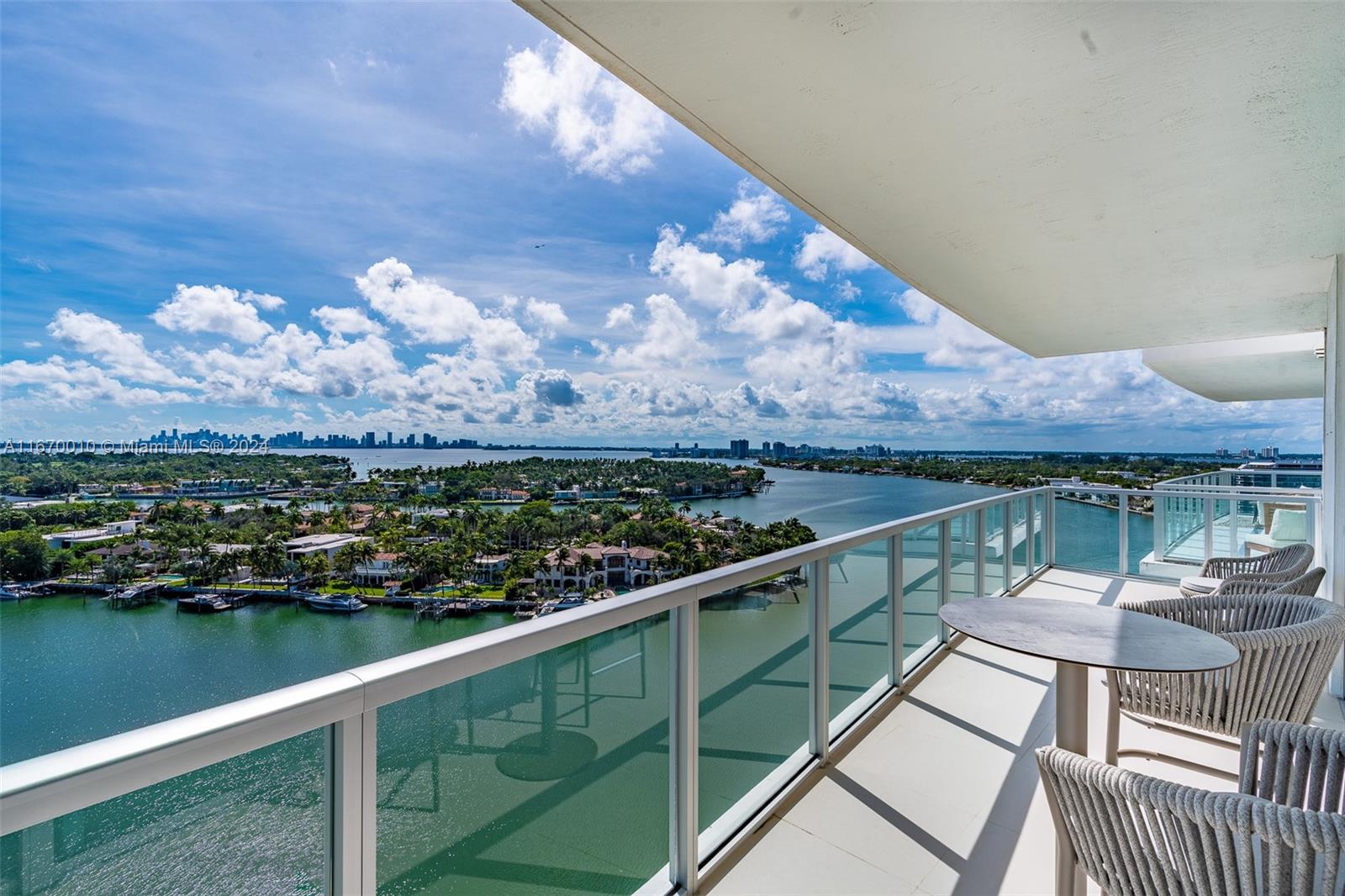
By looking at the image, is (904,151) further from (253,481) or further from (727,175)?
(727,175)

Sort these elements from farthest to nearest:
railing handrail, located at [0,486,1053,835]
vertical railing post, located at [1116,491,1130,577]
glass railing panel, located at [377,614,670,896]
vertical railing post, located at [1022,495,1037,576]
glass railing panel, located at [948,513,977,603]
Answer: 1. vertical railing post, located at [1116,491,1130,577]
2. vertical railing post, located at [1022,495,1037,576]
3. glass railing panel, located at [948,513,977,603]
4. glass railing panel, located at [377,614,670,896]
5. railing handrail, located at [0,486,1053,835]

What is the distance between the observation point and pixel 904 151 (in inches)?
103

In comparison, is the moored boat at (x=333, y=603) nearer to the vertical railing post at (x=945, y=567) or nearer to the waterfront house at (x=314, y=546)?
the waterfront house at (x=314, y=546)

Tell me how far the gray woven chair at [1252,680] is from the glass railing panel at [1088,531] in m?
4.75

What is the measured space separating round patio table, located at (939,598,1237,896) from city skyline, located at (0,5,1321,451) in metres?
14.3

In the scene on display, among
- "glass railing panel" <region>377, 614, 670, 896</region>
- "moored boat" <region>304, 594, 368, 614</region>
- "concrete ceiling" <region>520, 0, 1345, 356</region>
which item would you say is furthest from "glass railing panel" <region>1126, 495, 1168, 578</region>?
"moored boat" <region>304, 594, 368, 614</region>

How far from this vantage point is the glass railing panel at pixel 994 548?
552 cm

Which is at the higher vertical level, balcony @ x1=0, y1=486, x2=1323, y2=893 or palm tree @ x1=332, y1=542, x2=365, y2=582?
balcony @ x1=0, y1=486, x2=1323, y2=893

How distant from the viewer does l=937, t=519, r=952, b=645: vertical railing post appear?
4.48m

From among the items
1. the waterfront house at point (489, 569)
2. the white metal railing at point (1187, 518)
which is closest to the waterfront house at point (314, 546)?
the waterfront house at point (489, 569)

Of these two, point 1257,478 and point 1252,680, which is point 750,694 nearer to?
point 1252,680

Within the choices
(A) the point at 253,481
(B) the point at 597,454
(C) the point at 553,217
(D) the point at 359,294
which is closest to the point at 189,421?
(D) the point at 359,294

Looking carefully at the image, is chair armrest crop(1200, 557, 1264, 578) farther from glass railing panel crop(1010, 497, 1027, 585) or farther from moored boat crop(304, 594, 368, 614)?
moored boat crop(304, 594, 368, 614)

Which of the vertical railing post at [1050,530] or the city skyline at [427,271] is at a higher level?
the city skyline at [427,271]
